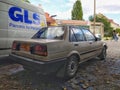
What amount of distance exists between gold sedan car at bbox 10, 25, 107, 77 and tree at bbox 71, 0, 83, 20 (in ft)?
184

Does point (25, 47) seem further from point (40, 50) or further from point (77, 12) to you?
point (77, 12)

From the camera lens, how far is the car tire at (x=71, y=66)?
16.6 feet

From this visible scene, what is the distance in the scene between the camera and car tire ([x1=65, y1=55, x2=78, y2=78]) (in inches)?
199

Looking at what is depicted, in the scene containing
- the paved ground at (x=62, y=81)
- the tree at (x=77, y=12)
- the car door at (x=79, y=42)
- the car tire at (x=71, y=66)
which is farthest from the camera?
the tree at (x=77, y=12)

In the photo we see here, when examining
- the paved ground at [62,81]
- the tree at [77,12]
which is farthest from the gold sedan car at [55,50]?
the tree at [77,12]

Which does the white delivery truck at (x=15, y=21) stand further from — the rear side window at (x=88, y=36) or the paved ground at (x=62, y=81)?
the rear side window at (x=88, y=36)

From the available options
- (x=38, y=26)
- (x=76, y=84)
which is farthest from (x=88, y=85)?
(x=38, y=26)

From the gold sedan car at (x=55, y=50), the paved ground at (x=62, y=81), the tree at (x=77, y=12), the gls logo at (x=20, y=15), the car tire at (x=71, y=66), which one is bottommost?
the paved ground at (x=62, y=81)

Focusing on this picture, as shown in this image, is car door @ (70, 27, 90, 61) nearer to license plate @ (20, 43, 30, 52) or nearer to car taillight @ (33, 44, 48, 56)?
car taillight @ (33, 44, 48, 56)

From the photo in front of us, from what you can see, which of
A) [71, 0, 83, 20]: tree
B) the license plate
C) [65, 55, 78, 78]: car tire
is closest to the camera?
the license plate

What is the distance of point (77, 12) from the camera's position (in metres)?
61.9

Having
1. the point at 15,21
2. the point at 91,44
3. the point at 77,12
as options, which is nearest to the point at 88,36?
the point at 91,44

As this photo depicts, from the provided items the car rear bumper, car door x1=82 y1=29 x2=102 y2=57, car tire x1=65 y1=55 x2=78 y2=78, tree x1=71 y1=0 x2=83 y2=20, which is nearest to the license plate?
the car rear bumper

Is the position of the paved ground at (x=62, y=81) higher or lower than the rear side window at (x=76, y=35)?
lower
